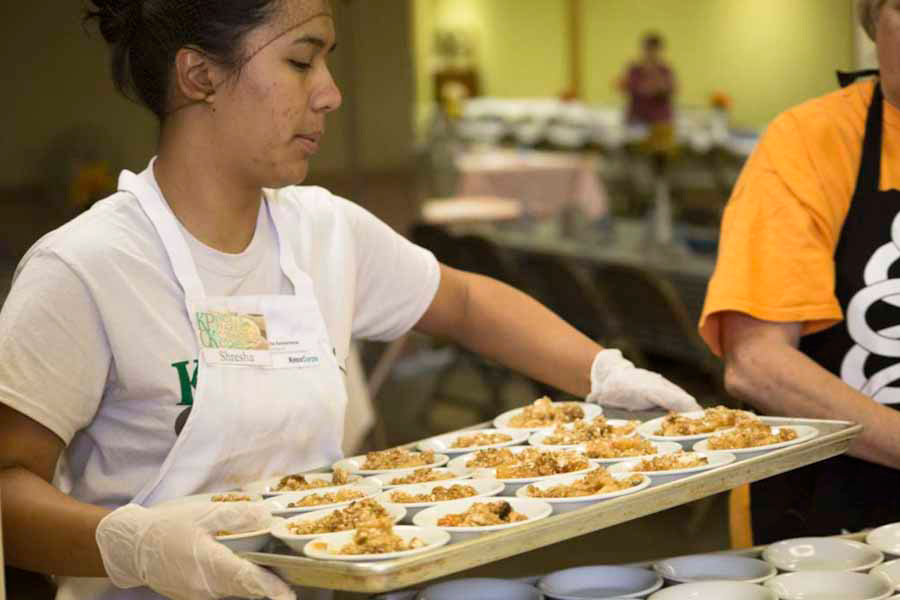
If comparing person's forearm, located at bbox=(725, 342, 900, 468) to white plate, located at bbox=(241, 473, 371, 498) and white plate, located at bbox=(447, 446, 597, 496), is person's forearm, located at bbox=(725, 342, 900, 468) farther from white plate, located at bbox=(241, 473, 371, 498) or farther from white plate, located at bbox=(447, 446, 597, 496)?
white plate, located at bbox=(241, 473, 371, 498)

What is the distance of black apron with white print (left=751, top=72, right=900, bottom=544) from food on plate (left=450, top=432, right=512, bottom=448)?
Result: 53 centimetres

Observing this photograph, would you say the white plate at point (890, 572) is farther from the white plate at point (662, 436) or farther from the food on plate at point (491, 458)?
the food on plate at point (491, 458)

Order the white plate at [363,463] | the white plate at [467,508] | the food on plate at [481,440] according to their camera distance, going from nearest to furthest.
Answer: the white plate at [467,508] → the white plate at [363,463] → the food on plate at [481,440]

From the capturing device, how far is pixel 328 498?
147 cm

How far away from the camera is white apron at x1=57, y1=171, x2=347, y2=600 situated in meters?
1.58

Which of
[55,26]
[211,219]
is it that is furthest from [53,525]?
[55,26]

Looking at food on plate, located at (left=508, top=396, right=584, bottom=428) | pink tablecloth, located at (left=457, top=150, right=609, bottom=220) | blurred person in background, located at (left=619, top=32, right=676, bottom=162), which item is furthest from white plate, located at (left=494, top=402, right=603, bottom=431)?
blurred person in background, located at (left=619, top=32, right=676, bottom=162)

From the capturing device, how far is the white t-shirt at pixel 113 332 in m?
1.51

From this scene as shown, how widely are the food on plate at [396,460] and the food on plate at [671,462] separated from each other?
285 millimetres

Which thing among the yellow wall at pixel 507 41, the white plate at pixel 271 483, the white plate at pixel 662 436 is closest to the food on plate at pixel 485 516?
the white plate at pixel 271 483

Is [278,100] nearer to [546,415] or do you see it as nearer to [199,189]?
[199,189]

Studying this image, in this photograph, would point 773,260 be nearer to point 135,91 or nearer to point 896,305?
point 896,305

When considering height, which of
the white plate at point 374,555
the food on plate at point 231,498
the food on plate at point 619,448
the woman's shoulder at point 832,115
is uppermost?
the woman's shoulder at point 832,115

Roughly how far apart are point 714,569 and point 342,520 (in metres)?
0.47
